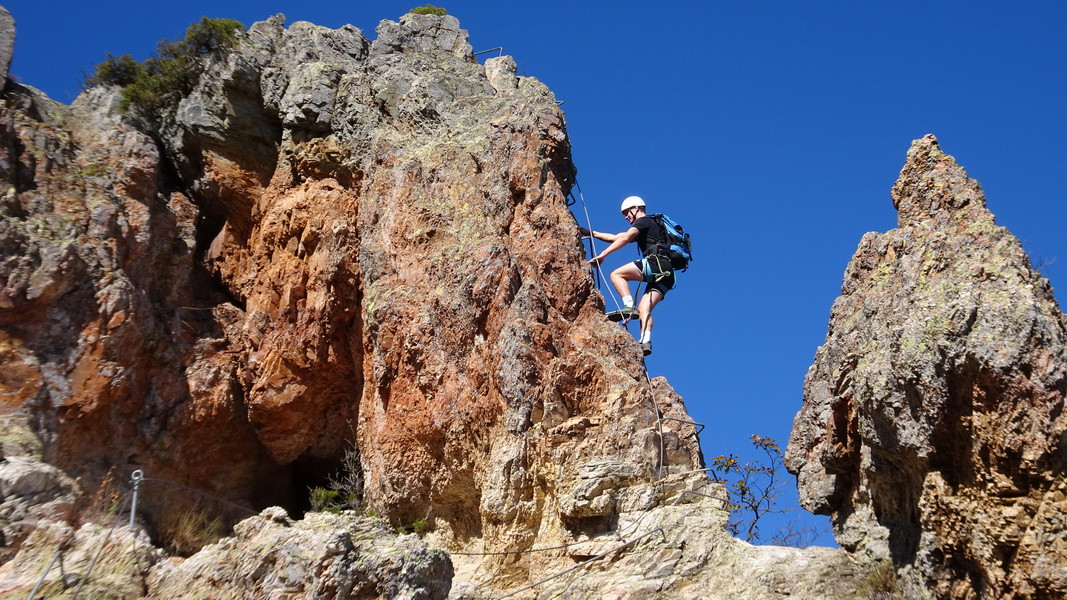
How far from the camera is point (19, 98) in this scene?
18.9m

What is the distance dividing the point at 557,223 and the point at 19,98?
8.97m

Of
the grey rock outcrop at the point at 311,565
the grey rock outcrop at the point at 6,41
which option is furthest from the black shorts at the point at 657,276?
the grey rock outcrop at the point at 6,41

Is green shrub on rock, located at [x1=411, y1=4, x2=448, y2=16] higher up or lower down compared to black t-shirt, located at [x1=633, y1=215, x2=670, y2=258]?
higher up

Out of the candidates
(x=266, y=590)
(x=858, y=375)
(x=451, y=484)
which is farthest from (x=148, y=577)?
(x=858, y=375)

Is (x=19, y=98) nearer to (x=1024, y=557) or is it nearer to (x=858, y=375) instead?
(x=858, y=375)

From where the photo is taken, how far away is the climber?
17281 millimetres

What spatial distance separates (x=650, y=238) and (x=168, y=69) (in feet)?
31.5

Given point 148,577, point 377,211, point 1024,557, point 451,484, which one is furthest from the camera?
point 377,211

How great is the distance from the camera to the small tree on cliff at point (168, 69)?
836 inches

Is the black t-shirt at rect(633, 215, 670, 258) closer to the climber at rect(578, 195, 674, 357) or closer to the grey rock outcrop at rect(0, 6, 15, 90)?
the climber at rect(578, 195, 674, 357)

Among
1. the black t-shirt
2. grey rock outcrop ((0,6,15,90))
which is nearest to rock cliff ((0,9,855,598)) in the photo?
grey rock outcrop ((0,6,15,90))

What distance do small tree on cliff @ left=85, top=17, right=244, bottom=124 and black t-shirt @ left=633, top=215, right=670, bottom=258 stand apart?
8.49 m

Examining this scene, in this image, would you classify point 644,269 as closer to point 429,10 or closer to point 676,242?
point 676,242

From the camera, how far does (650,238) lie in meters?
18.0
